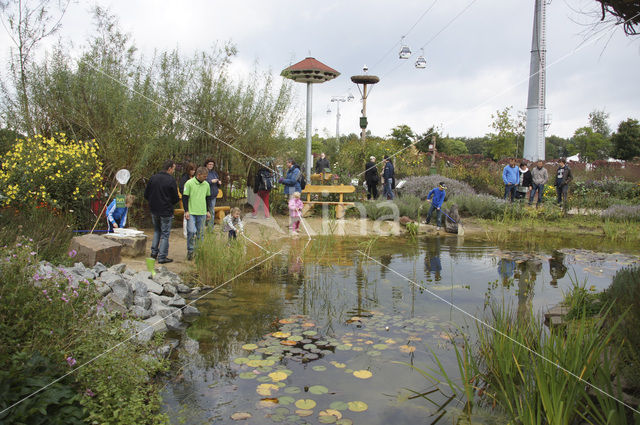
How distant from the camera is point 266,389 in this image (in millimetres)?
3938

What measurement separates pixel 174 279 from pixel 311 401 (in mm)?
3915

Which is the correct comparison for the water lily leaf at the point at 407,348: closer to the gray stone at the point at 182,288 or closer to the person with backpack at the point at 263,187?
the gray stone at the point at 182,288

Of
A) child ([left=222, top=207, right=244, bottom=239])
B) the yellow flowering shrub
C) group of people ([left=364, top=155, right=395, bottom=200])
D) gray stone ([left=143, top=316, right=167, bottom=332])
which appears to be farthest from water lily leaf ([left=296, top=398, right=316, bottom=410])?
group of people ([left=364, top=155, right=395, bottom=200])

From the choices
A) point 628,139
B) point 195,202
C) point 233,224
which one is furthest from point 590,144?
point 195,202

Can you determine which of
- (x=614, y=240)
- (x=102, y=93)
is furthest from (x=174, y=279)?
(x=614, y=240)

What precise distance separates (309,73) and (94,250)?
30.5 ft

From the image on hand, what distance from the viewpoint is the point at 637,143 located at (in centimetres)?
4331

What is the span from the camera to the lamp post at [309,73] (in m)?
14.3

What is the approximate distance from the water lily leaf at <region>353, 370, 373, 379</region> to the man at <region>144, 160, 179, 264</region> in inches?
198

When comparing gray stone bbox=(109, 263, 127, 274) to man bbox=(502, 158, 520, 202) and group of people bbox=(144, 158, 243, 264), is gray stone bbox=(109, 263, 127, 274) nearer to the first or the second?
group of people bbox=(144, 158, 243, 264)

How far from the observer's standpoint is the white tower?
78.9ft

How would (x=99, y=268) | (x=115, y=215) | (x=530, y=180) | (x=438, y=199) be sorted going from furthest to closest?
(x=530, y=180)
(x=438, y=199)
(x=115, y=215)
(x=99, y=268)

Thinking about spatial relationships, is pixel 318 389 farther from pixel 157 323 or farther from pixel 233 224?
pixel 233 224

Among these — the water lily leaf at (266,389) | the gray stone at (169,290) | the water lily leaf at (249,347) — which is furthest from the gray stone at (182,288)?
the water lily leaf at (266,389)
